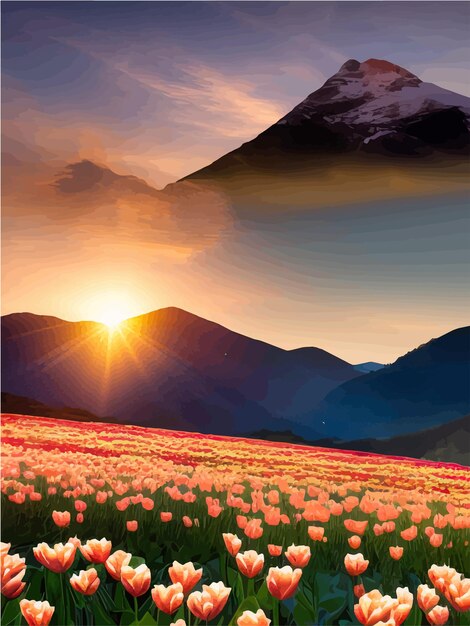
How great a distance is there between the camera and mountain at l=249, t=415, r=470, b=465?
8758 millimetres

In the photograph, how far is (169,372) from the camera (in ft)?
32.1

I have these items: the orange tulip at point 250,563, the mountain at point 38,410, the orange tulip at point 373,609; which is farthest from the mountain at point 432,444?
the orange tulip at point 373,609

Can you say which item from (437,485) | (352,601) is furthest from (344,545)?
(437,485)

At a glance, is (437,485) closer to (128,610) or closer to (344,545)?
(344,545)

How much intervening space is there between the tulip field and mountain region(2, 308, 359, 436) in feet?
4.19

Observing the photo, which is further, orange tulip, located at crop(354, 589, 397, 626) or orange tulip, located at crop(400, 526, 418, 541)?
orange tulip, located at crop(400, 526, 418, 541)

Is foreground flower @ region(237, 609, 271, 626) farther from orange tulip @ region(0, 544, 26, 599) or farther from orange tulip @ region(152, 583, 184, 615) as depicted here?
orange tulip @ region(0, 544, 26, 599)

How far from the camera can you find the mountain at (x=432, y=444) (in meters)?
8.76

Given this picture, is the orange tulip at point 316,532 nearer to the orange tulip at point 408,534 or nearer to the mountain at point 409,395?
the orange tulip at point 408,534

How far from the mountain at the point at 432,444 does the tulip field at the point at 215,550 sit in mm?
984

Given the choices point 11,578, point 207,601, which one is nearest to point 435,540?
point 207,601

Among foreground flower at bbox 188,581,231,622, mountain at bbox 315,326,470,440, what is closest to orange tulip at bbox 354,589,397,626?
foreground flower at bbox 188,581,231,622

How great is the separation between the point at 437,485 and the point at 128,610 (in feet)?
20.3

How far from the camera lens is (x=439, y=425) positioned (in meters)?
9.12
